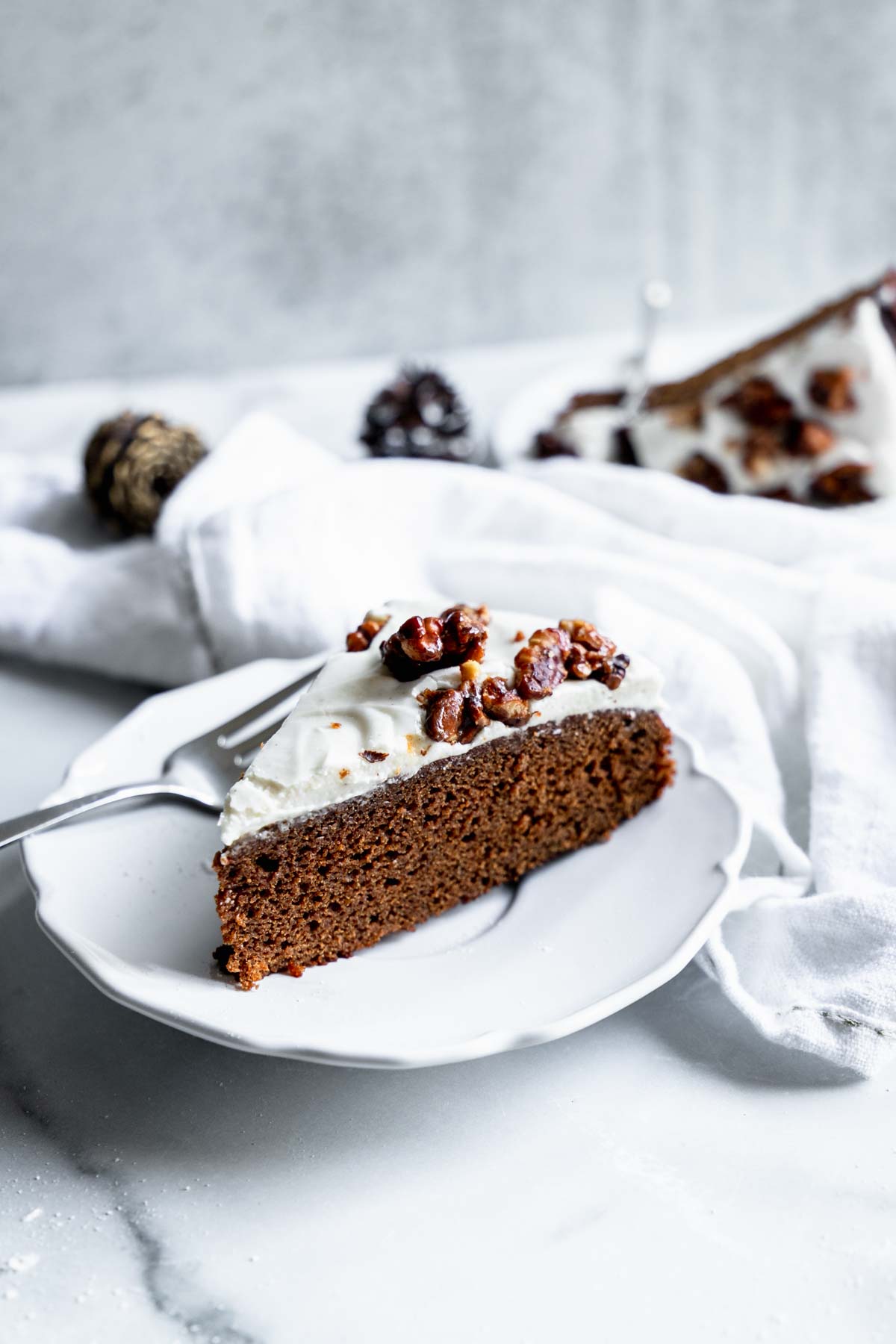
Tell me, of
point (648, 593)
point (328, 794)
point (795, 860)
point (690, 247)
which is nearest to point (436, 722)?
point (328, 794)

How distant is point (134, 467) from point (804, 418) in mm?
1551

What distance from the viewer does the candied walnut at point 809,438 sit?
9.23ft

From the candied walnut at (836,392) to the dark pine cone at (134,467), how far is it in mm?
1470

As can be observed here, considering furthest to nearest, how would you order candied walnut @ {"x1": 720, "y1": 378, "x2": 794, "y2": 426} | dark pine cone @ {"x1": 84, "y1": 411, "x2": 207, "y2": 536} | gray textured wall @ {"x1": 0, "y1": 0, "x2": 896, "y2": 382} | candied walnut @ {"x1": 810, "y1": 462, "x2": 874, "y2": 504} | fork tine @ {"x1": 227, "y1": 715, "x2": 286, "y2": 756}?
gray textured wall @ {"x1": 0, "y1": 0, "x2": 896, "y2": 382}, candied walnut @ {"x1": 720, "y1": 378, "x2": 794, "y2": 426}, candied walnut @ {"x1": 810, "y1": 462, "x2": 874, "y2": 504}, dark pine cone @ {"x1": 84, "y1": 411, "x2": 207, "y2": 536}, fork tine @ {"x1": 227, "y1": 715, "x2": 286, "y2": 756}

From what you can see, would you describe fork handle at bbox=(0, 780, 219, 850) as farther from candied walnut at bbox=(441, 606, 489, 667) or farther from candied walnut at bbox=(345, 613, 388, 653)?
candied walnut at bbox=(441, 606, 489, 667)

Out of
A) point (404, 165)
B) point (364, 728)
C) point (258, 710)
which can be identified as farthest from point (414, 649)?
point (404, 165)

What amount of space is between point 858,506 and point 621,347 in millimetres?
1600

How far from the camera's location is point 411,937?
168 centimetres

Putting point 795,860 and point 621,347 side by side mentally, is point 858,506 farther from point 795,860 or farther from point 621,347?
point 621,347

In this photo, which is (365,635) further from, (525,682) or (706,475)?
(706,475)

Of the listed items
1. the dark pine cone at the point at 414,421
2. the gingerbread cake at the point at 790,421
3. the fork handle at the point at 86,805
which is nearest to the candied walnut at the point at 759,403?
the gingerbread cake at the point at 790,421

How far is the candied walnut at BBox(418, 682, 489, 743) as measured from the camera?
164 centimetres

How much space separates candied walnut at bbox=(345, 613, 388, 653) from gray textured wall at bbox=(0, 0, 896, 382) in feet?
8.06

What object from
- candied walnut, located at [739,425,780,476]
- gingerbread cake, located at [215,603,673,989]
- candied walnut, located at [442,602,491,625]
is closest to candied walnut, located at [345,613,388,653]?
gingerbread cake, located at [215,603,673,989]
